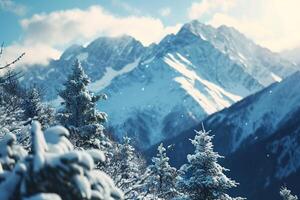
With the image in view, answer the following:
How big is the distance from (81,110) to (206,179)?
8407mm

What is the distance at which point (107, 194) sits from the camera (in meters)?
4.95

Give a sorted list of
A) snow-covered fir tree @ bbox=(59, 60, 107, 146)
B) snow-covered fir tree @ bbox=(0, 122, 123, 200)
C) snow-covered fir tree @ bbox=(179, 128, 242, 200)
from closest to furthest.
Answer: snow-covered fir tree @ bbox=(0, 122, 123, 200), snow-covered fir tree @ bbox=(179, 128, 242, 200), snow-covered fir tree @ bbox=(59, 60, 107, 146)

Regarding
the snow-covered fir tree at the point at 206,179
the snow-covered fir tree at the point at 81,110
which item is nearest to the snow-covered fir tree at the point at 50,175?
the snow-covered fir tree at the point at 206,179

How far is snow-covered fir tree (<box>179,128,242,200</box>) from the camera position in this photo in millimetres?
23484

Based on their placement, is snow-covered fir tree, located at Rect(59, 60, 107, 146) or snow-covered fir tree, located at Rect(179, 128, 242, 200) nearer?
snow-covered fir tree, located at Rect(179, 128, 242, 200)

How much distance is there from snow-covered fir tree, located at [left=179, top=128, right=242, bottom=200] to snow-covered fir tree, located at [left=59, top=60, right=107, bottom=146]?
5803 mm

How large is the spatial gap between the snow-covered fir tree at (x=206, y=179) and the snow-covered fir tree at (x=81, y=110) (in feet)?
19.0

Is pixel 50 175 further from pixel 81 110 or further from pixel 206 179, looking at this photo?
pixel 81 110

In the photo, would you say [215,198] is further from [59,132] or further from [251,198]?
[251,198]

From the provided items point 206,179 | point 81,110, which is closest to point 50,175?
point 206,179

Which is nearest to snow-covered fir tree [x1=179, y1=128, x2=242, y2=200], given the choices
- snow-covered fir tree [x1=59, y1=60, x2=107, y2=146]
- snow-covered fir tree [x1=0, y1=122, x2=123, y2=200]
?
snow-covered fir tree [x1=59, y1=60, x2=107, y2=146]

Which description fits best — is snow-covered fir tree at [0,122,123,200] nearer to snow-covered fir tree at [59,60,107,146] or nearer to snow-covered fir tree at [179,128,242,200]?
snow-covered fir tree at [179,128,242,200]

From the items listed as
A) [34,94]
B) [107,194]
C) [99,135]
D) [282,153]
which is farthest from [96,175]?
[282,153]

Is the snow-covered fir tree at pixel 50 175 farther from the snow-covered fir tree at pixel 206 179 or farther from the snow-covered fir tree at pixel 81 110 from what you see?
the snow-covered fir tree at pixel 81 110
